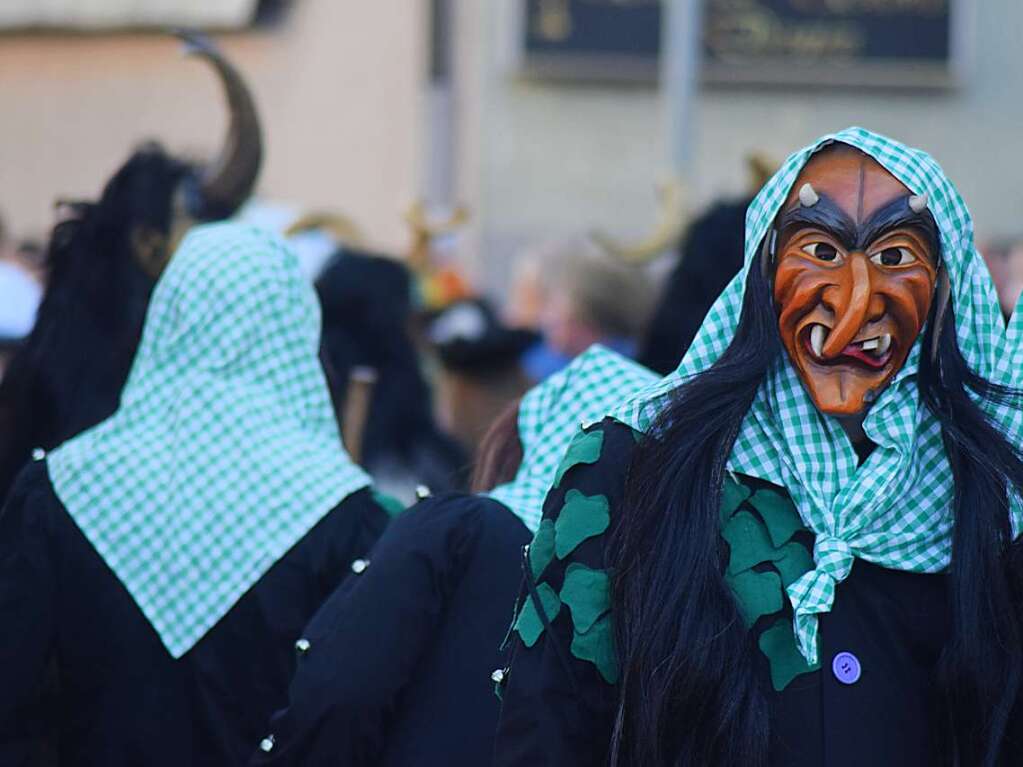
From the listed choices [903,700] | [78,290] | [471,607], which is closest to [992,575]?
[903,700]

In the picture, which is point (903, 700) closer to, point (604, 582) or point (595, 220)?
point (604, 582)

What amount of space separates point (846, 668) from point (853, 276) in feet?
1.79

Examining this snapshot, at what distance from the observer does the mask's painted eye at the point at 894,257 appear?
2.79m

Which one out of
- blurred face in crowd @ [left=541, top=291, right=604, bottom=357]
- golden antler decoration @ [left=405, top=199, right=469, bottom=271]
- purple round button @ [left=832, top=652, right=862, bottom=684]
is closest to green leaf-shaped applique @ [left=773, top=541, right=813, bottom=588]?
purple round button @ [left=832, top=652, right=862, bottom=684]

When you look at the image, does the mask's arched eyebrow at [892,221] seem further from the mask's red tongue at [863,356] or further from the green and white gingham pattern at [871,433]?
the mask's red tongue at [863,356]

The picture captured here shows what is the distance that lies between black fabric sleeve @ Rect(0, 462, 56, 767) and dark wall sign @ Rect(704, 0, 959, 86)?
41.4 ft

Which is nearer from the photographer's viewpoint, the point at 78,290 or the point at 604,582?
the point at 604,582

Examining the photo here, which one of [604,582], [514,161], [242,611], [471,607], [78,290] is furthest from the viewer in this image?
[514,161]

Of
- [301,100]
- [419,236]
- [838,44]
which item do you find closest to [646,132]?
[838,44]

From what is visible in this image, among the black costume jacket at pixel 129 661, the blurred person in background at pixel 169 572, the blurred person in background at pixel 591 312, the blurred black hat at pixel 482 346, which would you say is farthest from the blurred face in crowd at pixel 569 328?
the black costume jacket at pixel 129 661

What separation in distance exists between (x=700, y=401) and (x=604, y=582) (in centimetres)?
28

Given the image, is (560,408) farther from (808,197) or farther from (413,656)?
(808,197)

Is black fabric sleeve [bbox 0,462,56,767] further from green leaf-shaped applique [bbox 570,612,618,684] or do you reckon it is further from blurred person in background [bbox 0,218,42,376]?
blurred person in background [bbox 0,218,42,376]

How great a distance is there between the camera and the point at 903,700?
2666 mm
